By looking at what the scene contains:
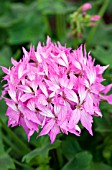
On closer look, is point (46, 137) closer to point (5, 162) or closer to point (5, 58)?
point (5, 162)

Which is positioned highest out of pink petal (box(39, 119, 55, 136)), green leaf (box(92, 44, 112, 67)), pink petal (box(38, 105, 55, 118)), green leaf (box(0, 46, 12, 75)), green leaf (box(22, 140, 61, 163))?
green leaf (box(0, 46, 12, 75))

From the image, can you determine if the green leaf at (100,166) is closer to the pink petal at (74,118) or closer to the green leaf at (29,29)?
the pink petal at (74,118)

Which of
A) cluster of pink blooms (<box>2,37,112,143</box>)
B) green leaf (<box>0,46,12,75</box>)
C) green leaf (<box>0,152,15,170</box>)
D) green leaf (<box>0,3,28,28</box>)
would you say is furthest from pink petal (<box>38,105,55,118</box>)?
green leaf (<box>0,3,28,28</box>)

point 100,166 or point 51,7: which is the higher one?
point 51,7

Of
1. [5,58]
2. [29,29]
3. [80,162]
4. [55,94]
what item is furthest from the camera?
[29,29]

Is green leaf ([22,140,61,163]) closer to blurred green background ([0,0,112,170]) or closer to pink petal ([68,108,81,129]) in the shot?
blurred green background ([0,0,112,170])

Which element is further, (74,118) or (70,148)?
(70,148)

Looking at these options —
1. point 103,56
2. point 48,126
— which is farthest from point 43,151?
point 103,56

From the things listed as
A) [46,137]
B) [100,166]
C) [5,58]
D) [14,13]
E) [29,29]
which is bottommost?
[100,166]
